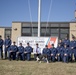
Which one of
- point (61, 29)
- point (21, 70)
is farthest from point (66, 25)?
point (21, 70)

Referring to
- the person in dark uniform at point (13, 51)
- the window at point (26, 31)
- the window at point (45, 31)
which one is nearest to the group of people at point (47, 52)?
the person in dark uniform at point (13, 51)

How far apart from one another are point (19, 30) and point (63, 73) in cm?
2682

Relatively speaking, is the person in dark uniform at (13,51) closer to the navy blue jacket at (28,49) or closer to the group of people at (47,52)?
the group of people at (47,52)

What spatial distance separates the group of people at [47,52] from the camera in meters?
16.9

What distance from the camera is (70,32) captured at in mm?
36469

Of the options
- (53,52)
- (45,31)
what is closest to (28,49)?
(53,52)

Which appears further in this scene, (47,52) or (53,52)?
(53,52)

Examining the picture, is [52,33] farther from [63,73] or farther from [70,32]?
[63,73]

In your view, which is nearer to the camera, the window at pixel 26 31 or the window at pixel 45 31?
the window at pixel 45 31

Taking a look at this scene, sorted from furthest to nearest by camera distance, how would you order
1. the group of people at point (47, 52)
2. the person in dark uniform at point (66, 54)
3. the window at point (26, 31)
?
the window at point (26, 31) < the group of people at point (47, 52) < the person in dark uniform at point (66, 54)

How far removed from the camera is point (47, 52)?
1705 cm

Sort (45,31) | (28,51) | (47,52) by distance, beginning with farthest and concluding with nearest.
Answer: (45,31), (28,51), (47,52)

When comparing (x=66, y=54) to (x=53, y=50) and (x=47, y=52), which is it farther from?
(x=47, y=52)

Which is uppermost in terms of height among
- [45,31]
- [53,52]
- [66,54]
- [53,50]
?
[45,31]
